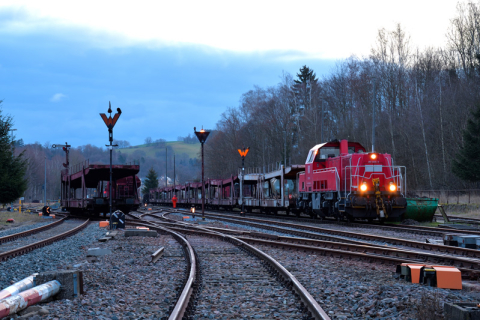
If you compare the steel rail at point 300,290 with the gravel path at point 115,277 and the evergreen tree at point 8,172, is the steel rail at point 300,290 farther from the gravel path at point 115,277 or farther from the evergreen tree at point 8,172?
the evergreen tree at point 8,172

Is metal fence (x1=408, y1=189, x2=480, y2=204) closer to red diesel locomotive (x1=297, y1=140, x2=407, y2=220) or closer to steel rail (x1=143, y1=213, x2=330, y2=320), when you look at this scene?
red diesel locomotive (x1=297, y1=140, x2=407, y2=220)

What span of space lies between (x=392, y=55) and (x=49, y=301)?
47.5 meters

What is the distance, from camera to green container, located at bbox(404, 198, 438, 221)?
66.9 ft

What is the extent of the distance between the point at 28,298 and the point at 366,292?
13.9 ft

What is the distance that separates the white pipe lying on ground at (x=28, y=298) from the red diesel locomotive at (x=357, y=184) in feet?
45.5

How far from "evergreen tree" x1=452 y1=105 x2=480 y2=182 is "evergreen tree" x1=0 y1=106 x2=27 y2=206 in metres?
29.7

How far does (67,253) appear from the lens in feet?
36.7

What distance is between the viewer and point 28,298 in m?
5.44

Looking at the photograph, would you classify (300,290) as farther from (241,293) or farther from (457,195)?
(457,195)

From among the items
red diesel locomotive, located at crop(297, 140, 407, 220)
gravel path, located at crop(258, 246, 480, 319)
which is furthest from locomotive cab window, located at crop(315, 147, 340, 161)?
gravel path, located at crop(258, 246, 480, 319)

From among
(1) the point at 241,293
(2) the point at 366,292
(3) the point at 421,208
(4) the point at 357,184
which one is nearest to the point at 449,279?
(2) the point at 366,292

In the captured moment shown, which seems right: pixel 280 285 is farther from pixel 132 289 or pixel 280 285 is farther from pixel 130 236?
pixel 130 236

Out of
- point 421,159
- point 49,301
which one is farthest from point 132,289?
point 421,159

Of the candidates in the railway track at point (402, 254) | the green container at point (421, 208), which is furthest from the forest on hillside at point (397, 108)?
the railway track at point (402, 254)
